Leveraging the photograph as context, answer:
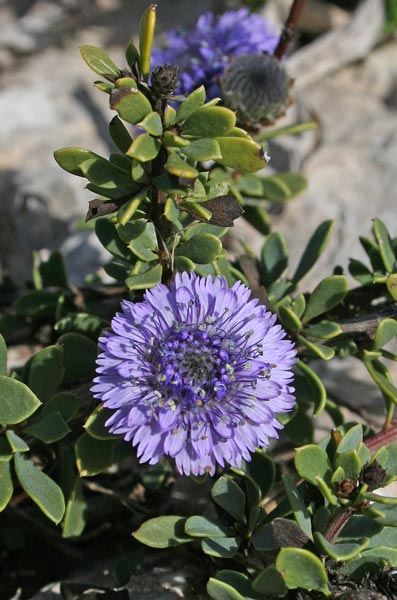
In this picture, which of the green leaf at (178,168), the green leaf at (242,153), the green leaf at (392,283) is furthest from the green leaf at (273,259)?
the green leaf at (178,168)

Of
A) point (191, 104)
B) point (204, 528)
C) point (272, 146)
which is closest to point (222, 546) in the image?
point (204, 528)

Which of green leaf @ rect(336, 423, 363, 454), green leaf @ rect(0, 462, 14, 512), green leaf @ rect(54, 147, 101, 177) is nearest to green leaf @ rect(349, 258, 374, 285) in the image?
green leaf @ rect(336, 423, 363, 454)

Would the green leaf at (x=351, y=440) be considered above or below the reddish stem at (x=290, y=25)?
below

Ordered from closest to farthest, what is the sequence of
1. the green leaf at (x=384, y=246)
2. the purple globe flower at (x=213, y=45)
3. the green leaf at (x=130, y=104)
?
the green leaf at (x=130, y=104) → the green leaf at (x=384, y=246) → the purple globe flower at (x=213, y=45)

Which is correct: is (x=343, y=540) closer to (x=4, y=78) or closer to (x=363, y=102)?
(x=363, y=102)

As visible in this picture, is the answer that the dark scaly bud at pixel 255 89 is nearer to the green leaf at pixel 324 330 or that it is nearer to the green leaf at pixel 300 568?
the green leaf at pixel 324 330

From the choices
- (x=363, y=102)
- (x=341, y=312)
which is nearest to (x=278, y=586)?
(x=341, y=312)

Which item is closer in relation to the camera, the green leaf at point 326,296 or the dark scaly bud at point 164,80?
the dark scaly bud at point 164,80

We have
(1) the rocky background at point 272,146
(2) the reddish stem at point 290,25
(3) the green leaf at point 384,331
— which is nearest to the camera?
(3) the green leaf at point 384,331
